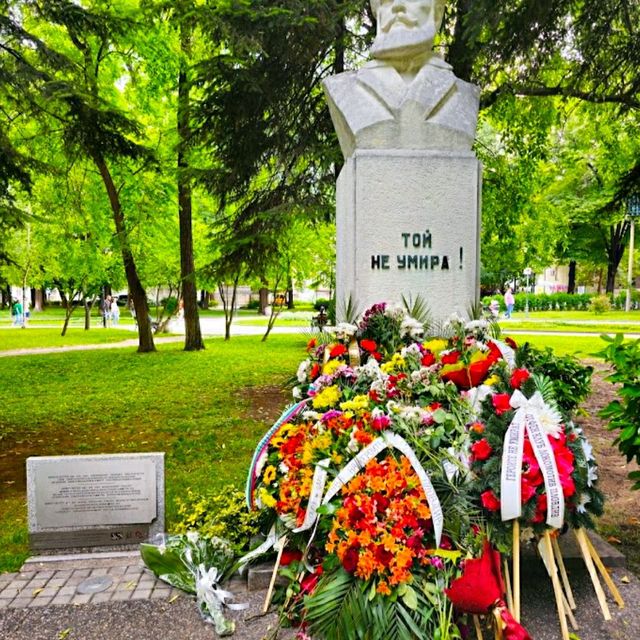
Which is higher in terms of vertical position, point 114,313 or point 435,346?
point 435,346

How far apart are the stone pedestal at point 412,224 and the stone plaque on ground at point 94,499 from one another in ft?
6.74

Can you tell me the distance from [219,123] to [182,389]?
16.2ft

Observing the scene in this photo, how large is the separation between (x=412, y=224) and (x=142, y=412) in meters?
6.14

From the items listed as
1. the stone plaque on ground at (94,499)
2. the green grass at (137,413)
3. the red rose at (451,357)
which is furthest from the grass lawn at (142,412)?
the red rose at (451,357)

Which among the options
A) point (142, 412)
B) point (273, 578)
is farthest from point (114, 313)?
point (273, 578)

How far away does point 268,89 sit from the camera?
8984mm

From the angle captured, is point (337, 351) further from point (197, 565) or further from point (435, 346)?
point (197, 565)

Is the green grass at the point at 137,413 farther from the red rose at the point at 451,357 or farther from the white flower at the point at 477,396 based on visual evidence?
the white flower at the point at 477,396

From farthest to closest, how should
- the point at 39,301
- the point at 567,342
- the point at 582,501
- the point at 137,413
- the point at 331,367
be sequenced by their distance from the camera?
the point at 39,301 < the point at 567,342 < the point at 137,413 < the point at 331,367 < the point at 582,501

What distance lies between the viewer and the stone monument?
4.54 metres

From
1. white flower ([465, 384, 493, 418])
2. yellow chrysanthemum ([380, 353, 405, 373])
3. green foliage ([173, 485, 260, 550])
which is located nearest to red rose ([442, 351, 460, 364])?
yellow chrysanthemum ([380, 353, 405, 373])

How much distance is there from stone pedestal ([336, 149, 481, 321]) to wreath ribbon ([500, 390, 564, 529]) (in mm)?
1912

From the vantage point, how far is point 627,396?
10.7ft

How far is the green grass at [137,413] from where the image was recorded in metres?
5.80
